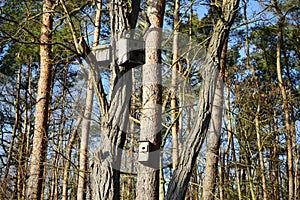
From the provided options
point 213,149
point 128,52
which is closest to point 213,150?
point 213,149

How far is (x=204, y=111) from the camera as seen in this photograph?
3.02 m

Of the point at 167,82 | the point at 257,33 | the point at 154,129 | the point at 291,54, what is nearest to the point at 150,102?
the point at 154,129

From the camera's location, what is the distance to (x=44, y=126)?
225 inches

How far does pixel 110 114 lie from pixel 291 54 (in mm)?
9715

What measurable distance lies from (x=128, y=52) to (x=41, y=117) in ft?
10.4

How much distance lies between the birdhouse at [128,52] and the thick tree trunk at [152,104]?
27.8 inches

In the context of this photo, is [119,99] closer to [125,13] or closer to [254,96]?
[125,13]

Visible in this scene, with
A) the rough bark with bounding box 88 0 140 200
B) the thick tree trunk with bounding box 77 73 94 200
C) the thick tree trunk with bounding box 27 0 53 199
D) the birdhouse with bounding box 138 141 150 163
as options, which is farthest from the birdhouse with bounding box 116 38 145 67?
the thick tree trunk with bounding box 77 73 94 200

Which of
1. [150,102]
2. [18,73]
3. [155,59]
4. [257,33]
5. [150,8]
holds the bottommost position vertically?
[150,102]

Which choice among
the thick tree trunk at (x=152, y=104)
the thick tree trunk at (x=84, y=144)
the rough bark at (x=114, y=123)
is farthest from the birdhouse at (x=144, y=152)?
the thick tree trunk at (x=84, y=144)

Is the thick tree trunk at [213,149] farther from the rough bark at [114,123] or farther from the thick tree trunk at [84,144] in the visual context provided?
the rough bark at [114,123]

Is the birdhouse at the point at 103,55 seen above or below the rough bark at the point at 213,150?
above

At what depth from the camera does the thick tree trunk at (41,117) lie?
17.7ft

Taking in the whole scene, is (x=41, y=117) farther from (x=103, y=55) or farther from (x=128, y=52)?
(x=128, y=52)
